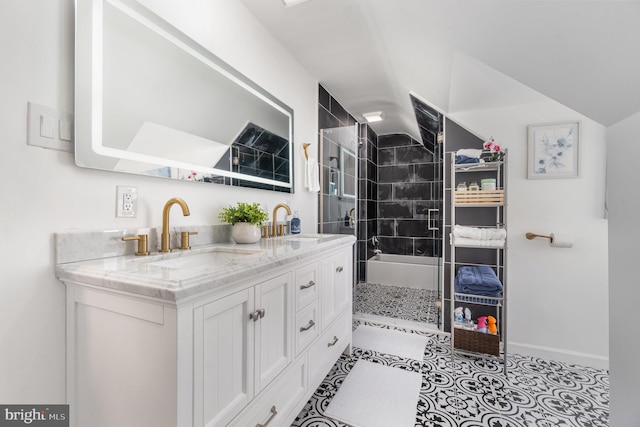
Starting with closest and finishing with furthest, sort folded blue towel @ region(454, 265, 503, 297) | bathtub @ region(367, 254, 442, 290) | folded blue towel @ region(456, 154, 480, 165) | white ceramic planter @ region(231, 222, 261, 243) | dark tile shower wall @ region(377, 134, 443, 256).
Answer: white ceramic planter @ region(231, 222, 261, 243), folded blue towel @ region(454, 265, 503, 297), folded blue towel @ region(456, 154, 480, 165), bathtub @ region(367, 254, 442, 290), dark tile shower wall @ region(377, 134, 443, 256)

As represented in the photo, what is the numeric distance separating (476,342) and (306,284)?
157 centimetres

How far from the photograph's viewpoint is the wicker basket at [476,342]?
7.09 feet

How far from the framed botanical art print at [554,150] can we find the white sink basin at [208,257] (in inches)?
86.1

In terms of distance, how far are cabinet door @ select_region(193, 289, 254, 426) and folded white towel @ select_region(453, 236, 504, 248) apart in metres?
1.73

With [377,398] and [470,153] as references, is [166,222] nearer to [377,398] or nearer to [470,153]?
[377,398]

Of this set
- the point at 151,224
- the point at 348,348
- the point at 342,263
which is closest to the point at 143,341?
the point at 151,224

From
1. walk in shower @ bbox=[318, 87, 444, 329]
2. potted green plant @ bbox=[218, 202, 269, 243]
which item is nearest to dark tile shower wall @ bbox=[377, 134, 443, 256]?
walk in shower @ bbox=[318, 87, 444, 329]

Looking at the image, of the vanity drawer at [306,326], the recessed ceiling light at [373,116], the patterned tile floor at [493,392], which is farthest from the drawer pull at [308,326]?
the recessed ceiling light at [373,116]

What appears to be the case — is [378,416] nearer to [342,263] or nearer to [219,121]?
[342,263]

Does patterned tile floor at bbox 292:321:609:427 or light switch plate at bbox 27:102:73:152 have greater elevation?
light switch plate at bbox 27:102:73:152

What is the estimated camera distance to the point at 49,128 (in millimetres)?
1007

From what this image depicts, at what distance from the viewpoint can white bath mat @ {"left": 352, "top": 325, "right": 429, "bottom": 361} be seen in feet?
7.60

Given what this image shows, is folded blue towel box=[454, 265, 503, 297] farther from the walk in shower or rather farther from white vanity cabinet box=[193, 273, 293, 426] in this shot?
white vanity cabinet box=[193, 273, 293, 426]

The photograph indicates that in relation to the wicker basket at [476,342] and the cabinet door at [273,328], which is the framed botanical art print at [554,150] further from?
the cabinet door at [273,328]
